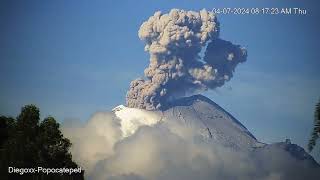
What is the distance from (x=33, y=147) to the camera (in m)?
13.8

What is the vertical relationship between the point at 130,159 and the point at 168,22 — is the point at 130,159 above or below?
below

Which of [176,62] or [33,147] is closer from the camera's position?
[33,147]

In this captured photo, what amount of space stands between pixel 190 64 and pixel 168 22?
4317 millimetres

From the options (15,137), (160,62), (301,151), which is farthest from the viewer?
(160,62)

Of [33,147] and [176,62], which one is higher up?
[176,62]

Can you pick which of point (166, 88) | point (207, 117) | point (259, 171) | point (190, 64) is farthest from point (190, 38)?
point (259, 171)

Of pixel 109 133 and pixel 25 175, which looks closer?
pixel 25 175

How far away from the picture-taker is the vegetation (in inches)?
543

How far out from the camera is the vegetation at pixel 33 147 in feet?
45.3

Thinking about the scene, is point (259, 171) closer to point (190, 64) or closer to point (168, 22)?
point (168, 22)

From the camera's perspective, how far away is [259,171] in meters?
15.7

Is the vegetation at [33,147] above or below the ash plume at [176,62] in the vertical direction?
below

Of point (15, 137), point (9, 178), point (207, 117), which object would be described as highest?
point (207, 117)

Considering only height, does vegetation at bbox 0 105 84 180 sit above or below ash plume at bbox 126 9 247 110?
below
